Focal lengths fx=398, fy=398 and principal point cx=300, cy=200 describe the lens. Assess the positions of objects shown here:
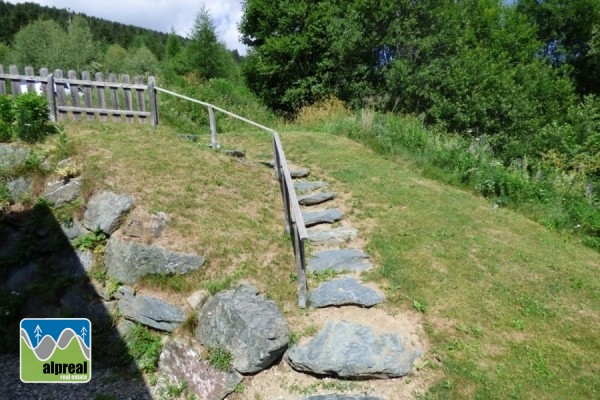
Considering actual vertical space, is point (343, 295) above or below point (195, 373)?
above

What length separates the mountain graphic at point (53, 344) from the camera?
12.4 feet

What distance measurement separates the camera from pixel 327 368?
356cm

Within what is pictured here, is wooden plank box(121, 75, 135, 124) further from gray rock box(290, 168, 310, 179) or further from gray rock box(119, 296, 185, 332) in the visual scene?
gray rock box(119, 296, 185, 332)

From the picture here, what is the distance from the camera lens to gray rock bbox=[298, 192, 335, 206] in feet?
21.2

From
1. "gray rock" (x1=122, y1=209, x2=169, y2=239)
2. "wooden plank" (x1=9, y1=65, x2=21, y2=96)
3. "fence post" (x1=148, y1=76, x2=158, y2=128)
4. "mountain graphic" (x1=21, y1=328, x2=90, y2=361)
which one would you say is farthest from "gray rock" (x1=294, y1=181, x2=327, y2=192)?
"wooden plank" (x1=9, y1=65, x2=21, y2=96)

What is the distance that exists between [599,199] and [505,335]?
6.63m

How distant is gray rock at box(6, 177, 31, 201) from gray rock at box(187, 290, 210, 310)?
3.06m

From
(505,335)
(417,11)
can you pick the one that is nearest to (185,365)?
(505,335)

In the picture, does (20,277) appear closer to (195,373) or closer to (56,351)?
(56,351)

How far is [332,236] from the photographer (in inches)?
217

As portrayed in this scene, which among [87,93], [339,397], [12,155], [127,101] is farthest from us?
[127,101]

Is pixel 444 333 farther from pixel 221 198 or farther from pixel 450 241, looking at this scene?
pixel 221 198

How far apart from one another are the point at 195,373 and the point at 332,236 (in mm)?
2565

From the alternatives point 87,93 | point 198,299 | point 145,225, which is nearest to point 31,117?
point 87,93
